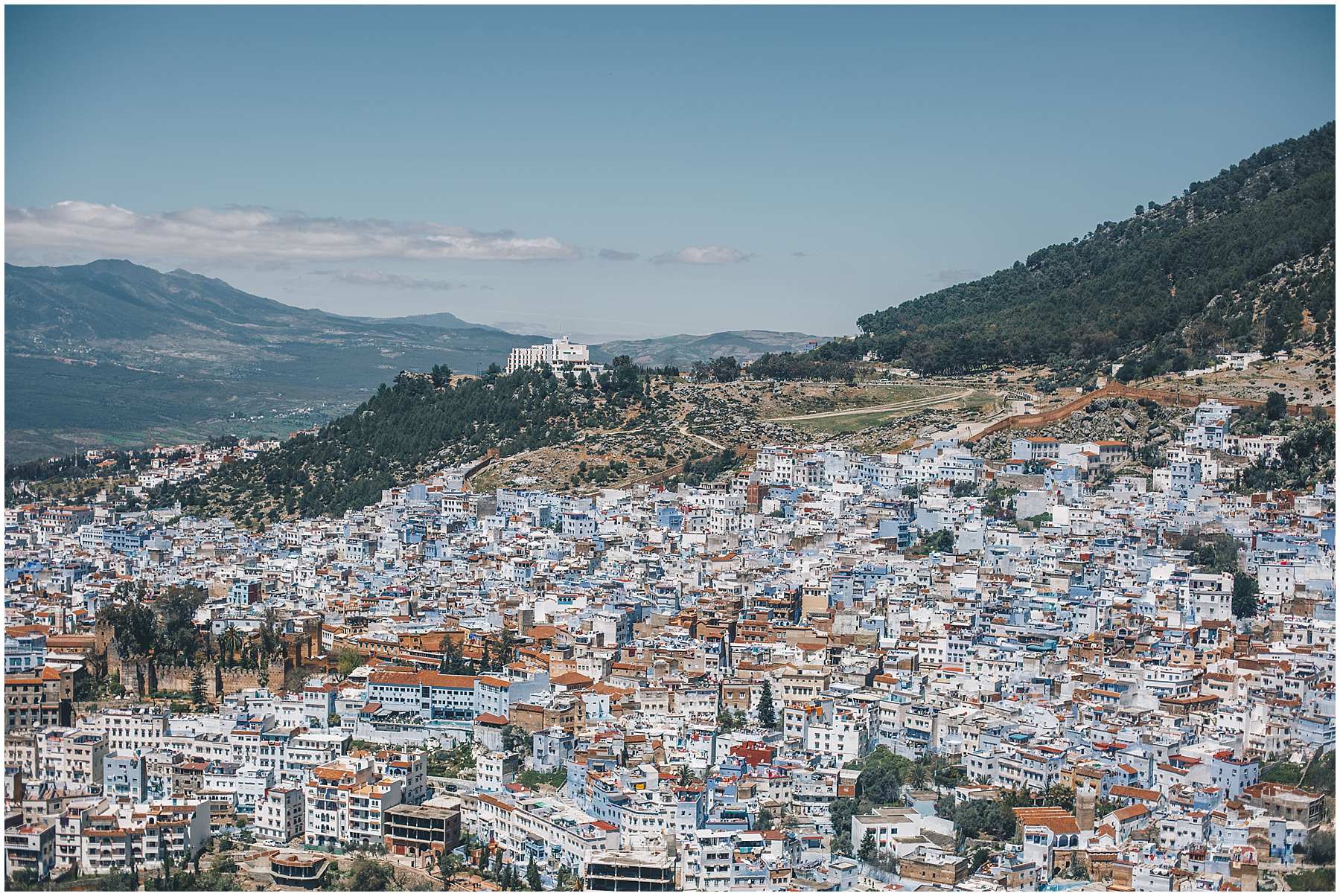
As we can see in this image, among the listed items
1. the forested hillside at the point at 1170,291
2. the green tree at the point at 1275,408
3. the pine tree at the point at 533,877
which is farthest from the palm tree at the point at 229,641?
the forested hillside at the point at 1170,291

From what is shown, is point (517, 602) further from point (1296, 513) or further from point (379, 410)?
point (379, 410)

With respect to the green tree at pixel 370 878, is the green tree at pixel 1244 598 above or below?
above

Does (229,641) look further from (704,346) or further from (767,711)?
(704,346)

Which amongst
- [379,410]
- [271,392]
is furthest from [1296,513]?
[271,392]

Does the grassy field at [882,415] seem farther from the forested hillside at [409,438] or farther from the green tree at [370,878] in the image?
the green tree at [370,878]

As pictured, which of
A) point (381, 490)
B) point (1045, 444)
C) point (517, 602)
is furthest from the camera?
point (381, 490)

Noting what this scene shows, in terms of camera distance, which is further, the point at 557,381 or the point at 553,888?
the point at 557,381
